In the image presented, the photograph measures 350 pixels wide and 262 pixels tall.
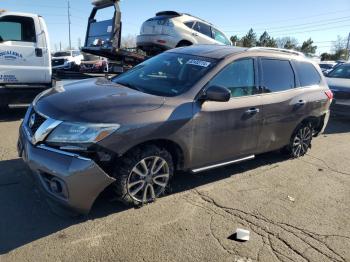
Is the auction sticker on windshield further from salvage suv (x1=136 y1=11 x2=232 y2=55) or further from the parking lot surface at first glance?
salvage suv (x1=136 y1=11 x2=232 y2=55)

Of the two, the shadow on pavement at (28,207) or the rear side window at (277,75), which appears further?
the rear side window at (277,75)

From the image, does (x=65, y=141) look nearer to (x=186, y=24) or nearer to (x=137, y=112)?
(x=137, y=112)

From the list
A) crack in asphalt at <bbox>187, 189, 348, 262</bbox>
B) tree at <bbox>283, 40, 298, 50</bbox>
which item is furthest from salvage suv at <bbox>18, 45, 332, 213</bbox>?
tree at <bbox>283, 40, 298, 50</bbox>

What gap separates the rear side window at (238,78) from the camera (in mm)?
4543

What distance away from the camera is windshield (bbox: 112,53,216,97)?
4.36m

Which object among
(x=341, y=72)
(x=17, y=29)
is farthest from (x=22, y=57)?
(x=341, y=72)

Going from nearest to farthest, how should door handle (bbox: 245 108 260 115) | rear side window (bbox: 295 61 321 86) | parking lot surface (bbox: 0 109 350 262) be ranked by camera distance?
parking lot surface (bbox: 0 109 350 262) < door handle (bbox: 245 108 260 115) < rear side window (bbox: 295 61 321 86)

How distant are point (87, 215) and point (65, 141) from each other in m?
0.85

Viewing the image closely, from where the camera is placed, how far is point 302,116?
229 inches

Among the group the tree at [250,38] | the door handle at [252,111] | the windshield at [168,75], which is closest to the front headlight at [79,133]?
the windshield at [168,75]

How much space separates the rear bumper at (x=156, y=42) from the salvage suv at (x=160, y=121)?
7.58 m

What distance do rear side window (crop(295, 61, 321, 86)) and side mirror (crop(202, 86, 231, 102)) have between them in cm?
225

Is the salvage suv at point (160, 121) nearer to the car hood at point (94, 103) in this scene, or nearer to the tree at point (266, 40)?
the car hood at point (94, 103)

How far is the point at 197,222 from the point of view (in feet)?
12.7
